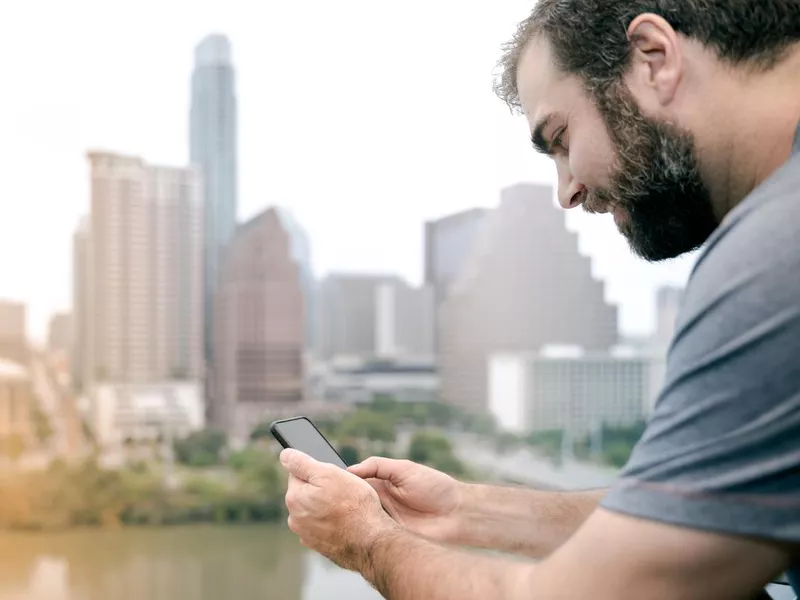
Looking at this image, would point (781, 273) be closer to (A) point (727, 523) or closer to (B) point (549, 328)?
(A) point (727, 523)

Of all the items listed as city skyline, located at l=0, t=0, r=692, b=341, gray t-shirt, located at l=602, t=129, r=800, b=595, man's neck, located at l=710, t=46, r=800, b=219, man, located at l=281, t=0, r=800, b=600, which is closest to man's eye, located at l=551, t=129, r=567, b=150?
man, located at l=281, t=0, r=800, b=600

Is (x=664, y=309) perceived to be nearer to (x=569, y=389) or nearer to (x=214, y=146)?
(x=569, y=389)

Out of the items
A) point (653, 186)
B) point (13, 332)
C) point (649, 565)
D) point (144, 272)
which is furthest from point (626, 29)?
point (13, 332)

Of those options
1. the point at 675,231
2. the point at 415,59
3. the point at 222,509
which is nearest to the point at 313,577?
the point at 222,509

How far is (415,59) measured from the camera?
2408 mm

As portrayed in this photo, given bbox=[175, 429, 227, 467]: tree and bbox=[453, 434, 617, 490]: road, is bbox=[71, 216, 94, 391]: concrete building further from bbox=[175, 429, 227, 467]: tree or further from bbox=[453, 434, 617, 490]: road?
bbox=[453, 434, 617, 490]: road

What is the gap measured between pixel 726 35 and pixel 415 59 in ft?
6.10

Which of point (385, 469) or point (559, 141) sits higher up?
point (559, 141)

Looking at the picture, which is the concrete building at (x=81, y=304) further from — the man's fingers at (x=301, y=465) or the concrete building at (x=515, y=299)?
the man's fingers at (x=301, y=465)

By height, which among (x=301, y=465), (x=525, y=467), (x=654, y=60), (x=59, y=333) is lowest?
(x=525, y=467)

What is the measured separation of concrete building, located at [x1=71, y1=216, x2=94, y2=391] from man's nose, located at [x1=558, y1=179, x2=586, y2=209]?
180cm

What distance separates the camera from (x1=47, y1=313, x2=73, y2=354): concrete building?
2.24 m

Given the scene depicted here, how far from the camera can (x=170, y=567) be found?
2.36 metres

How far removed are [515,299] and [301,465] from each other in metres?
1.80
